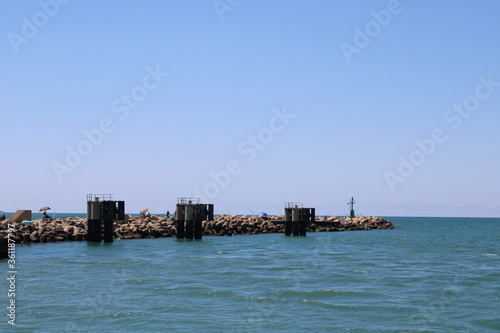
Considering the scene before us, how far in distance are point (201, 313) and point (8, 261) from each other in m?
18.1

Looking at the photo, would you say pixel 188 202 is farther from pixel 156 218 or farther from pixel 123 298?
pixel 123 298

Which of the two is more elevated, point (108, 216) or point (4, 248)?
point (108, 216)

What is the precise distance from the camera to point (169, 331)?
17.4 metres

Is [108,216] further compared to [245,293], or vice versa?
[108,216]

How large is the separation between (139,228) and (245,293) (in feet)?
116

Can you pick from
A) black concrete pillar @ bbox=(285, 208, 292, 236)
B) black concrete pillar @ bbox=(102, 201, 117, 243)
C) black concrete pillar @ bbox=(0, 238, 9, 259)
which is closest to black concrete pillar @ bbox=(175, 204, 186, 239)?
black concrete pillar @ bbox=(102, 201, 117, 243)

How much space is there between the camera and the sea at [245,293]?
18.6 meters

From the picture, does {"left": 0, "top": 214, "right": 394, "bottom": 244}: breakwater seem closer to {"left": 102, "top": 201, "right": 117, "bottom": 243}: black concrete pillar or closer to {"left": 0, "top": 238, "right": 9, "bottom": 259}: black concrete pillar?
{"left": 0, "top": 238, "right": 9, "bottom": 259}: black concrete pillar

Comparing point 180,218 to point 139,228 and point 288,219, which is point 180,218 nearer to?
point 139,228

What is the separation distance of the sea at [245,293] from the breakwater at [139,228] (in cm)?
856

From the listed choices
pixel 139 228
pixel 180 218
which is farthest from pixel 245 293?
pixel 139 228

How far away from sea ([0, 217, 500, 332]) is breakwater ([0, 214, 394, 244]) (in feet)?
28.1

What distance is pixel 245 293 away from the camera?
78.8 ft

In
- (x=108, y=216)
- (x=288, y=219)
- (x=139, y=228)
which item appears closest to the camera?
(x=108, y=216)
